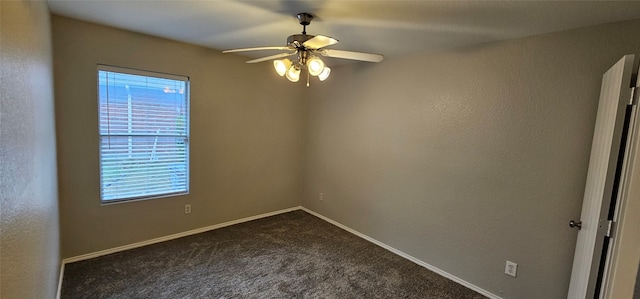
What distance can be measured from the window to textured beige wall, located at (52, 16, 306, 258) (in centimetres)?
8

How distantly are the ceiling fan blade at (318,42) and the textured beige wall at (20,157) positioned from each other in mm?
1365

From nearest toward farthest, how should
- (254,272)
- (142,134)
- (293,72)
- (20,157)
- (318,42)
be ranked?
(20,157) < (318,42) < (293,72) < (254,272) < (142,134)

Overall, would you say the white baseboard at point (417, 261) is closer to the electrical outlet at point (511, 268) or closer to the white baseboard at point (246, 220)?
the white baseboard at point (246, 220)

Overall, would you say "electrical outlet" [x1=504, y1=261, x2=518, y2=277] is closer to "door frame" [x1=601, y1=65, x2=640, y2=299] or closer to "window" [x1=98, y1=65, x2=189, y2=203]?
"door frame" [x1=601, y1=65, x2=640, y2=299]

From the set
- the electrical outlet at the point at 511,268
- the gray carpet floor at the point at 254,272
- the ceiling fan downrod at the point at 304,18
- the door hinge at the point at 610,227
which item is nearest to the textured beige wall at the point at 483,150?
the electrical outlet at the point at 511,268

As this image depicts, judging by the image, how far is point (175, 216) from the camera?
3.47m

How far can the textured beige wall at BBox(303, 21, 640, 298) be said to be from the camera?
7.00 ft

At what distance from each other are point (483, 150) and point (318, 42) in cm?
182

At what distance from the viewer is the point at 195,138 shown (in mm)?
3492

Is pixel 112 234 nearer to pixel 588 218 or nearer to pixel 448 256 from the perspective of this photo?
pixel 448 256

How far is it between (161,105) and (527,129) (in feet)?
12.0

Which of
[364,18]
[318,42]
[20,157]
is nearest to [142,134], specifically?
[20,157]

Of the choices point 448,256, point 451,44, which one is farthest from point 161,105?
point 448,256

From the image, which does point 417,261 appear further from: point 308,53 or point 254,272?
point 308,53
